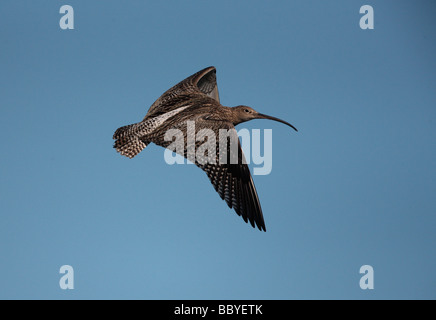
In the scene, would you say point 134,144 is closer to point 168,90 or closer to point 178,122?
point 178,122

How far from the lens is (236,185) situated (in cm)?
991

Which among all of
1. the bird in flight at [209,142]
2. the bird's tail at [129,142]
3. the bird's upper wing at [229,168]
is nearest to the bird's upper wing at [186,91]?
the bird in flight at [209,142]

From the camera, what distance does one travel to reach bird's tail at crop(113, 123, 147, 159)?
35.0 feet

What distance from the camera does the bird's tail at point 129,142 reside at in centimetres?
1068

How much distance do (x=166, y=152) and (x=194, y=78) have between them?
3462 mm

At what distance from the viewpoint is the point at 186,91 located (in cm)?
1244

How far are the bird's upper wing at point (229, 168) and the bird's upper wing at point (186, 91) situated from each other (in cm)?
167

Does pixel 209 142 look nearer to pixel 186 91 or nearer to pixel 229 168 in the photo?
pixel 229 168

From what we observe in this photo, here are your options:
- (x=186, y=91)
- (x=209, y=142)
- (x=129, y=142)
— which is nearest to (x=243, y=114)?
(x=186, y=91)

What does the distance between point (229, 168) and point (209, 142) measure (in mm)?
555

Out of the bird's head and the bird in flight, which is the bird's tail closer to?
the bird in flight

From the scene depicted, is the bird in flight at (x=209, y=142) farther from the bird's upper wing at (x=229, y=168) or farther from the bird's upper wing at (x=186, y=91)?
the bird's upper wing at (x=186, y=91)

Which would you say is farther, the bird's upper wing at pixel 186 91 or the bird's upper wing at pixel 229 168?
the bird's upper wing at pixel 186 91

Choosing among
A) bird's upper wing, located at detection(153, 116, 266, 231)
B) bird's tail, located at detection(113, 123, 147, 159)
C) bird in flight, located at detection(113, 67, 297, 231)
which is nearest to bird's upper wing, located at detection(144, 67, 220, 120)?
bird in flight, located at detection(113, 67, 297, 231)
